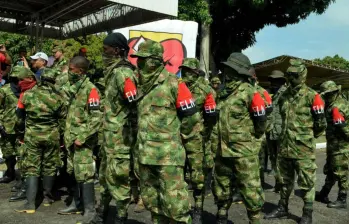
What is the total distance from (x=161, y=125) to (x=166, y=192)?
0.64 metres

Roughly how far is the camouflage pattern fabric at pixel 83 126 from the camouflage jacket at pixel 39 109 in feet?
2.40

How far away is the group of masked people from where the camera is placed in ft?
12.7

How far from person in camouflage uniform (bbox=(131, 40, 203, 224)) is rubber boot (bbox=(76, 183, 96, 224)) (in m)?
1.55

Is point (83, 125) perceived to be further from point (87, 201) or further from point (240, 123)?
point (240, 123)

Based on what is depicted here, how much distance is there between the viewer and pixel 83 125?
5125 mm

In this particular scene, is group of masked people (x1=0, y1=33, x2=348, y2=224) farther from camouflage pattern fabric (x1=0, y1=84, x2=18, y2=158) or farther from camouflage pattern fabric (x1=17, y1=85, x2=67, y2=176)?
camouflage pattern fabric (x1=0, y1=84, x2=18, y2=158)

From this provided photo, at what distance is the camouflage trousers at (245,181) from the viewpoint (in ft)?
15.0

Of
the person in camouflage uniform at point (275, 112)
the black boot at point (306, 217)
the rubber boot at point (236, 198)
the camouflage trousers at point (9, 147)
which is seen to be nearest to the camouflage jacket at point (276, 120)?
the person in camouflage uniform at point (275, 112)

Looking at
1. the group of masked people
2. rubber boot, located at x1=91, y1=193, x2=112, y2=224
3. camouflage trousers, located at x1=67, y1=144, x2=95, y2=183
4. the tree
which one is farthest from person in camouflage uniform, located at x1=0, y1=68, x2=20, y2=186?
the tree

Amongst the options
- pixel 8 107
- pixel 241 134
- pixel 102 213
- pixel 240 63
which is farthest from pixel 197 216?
pixel 8 107

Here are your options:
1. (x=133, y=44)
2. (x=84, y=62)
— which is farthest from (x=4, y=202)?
(x=133, y=44)

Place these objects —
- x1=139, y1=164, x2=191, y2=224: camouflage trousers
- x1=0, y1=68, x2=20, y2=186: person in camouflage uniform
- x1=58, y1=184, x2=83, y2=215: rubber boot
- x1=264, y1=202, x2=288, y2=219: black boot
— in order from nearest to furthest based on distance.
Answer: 1. x1=139, y1=164, x2=191, y2=224: camouflage trousers
2. x1=58, y1=184, x2=83, y2=215: rubber boot
3. x1=264, y1=202, x2=288, y2=219: black boot
4. x1=0, y1=68, x2=20, y2=186: person in camouflage uniform

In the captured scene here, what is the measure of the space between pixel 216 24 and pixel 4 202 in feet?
48.6

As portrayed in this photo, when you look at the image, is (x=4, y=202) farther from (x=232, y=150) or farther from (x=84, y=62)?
(x=232, y=150)
